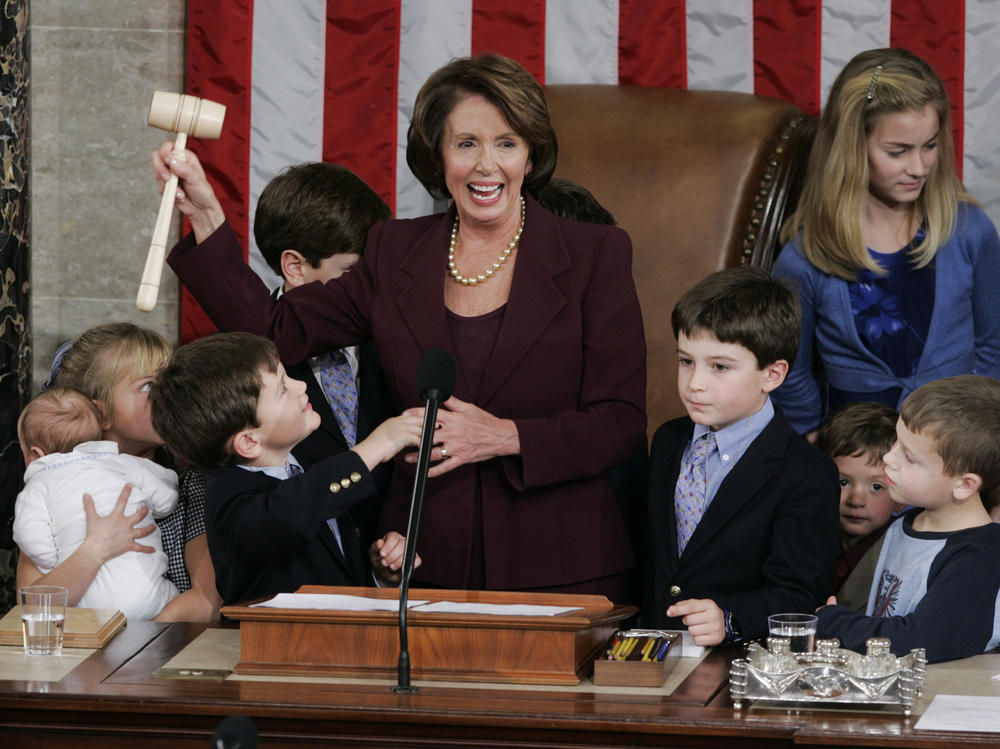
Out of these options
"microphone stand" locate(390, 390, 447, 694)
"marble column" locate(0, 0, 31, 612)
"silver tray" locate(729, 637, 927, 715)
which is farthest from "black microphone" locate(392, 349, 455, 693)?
"marble column" locate(0, 0, 31, 612)

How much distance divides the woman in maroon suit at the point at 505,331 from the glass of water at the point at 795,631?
0.67 m

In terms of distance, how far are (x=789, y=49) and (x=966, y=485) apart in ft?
7.52

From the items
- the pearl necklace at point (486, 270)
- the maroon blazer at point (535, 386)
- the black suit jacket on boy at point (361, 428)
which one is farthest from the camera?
the black suit jacket on boy at point (361, 428)

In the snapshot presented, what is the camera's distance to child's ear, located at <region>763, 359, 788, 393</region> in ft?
10.7

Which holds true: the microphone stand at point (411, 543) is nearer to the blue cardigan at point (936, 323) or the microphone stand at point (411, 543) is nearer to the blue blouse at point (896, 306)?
the blue cardigan at point (936, 323)

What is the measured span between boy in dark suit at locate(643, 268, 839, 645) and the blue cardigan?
730 millimetres

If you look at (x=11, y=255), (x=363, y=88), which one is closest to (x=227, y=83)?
(x=363, y=88)

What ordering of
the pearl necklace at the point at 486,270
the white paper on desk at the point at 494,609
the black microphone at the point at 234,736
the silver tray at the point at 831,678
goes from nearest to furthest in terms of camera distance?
the black microphone at the point at 234,736 < the silver tray at the point at 831,678 < the white paper on desk at the point at 494,609 < the pearl necklace at the point at 486,270

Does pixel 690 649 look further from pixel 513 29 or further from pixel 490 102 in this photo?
pixel 513 29

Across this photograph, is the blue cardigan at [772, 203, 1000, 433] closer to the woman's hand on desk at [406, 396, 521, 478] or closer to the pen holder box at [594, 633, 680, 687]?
the woman's hand on desk at [406, 396, 521, 478]

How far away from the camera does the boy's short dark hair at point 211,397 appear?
296cm

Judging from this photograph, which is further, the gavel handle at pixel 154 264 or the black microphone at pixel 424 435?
the gavel handle at pixel 154 264

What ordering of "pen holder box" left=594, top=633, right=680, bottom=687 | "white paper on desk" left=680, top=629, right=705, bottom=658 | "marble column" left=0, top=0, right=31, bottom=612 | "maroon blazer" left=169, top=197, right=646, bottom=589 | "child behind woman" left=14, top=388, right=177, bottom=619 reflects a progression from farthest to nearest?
"marble column" left=0, top=0, right=31, bottom=612, "child behind woman" left=14, top=388, right=177, bottom=619, "maroon blazer" left=169, top=197, right=646, bottom=589, "white paper on desk" left=680, top=629, right=705, bottom=658, "pen holder box" left=594, top=633, right=680, bottom=687

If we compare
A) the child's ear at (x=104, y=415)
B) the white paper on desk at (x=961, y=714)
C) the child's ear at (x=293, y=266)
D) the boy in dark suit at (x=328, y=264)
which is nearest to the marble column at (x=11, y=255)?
the child's ear at (x=104, y=415)
